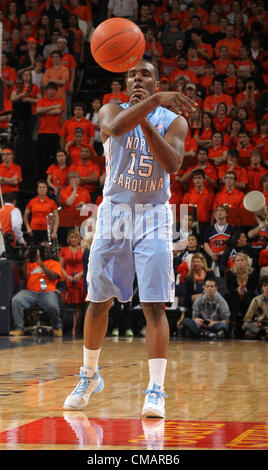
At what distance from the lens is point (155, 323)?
14.7 ft

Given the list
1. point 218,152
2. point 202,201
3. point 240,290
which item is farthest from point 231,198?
point 240,290

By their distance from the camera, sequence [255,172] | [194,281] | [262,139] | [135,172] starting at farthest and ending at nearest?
[262,139], [255,172], [194,281], [135,172]

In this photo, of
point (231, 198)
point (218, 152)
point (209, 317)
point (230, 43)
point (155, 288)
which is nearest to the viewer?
point (155, 288)

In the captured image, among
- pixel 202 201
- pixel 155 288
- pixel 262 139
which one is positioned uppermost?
pixel 262 139

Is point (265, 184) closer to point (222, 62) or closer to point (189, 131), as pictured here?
point (189, 131)

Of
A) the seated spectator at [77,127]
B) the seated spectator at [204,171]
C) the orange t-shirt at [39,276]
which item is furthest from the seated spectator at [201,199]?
the seated spectator at [77,127]

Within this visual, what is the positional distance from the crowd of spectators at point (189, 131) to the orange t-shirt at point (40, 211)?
0.06 ft

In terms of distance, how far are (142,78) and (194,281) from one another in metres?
6.57

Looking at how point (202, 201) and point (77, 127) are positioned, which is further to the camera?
point (77, 127)

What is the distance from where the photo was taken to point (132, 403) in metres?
4.77

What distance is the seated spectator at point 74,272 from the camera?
11203 mm

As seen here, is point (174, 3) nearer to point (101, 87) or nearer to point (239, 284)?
point (101, 87)
